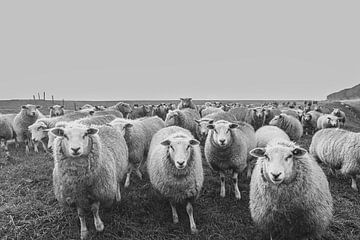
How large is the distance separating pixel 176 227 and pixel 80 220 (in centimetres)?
183

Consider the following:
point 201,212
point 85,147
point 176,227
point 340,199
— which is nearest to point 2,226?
point 85,147

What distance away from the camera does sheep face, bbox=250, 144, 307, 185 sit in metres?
4.30

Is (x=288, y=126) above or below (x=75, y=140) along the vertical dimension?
below

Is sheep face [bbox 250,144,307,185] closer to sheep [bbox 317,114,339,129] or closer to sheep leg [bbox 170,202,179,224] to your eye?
sheep leg [bbox 170,202,179,224]

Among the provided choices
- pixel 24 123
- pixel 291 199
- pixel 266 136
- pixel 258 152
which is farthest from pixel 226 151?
pixel 24 123

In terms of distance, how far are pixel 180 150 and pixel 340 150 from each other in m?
5.52

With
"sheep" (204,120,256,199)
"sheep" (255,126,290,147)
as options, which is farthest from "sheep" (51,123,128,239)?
"sheep" (255,126,290,147)

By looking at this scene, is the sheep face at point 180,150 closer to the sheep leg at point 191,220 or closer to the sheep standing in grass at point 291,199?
the sheep leg at point 191,220

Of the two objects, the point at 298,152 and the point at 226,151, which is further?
the point at 226,151

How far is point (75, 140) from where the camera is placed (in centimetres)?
473

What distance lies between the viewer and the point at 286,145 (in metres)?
4.94

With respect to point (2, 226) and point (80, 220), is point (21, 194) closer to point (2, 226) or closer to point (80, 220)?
point (2, 226)

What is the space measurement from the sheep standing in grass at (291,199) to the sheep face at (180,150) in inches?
55.0

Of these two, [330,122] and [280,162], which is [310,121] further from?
[280,162]
